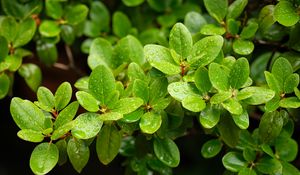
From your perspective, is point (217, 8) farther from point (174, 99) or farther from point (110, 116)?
point (110, 116)

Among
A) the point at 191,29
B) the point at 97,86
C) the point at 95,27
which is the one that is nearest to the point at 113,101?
the point at 97,86

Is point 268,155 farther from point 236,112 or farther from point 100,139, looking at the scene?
point 100,139

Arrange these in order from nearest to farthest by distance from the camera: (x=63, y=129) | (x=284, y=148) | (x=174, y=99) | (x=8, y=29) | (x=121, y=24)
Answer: (x=63, y=129), (x=174, y=99), (x=284, y=148), (x=8, y=29), (x=121, y=24)

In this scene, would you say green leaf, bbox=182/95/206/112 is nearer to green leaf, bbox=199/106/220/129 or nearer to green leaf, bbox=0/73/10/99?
green leaf, bbox=199/106/220/129

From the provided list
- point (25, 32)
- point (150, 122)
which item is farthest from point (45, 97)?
point (25, 32)

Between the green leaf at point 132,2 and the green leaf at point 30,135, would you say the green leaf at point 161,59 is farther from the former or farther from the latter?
the green leaf at point 132,2

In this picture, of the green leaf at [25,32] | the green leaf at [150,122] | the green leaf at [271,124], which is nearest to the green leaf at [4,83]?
the green leaf at [25,32]
